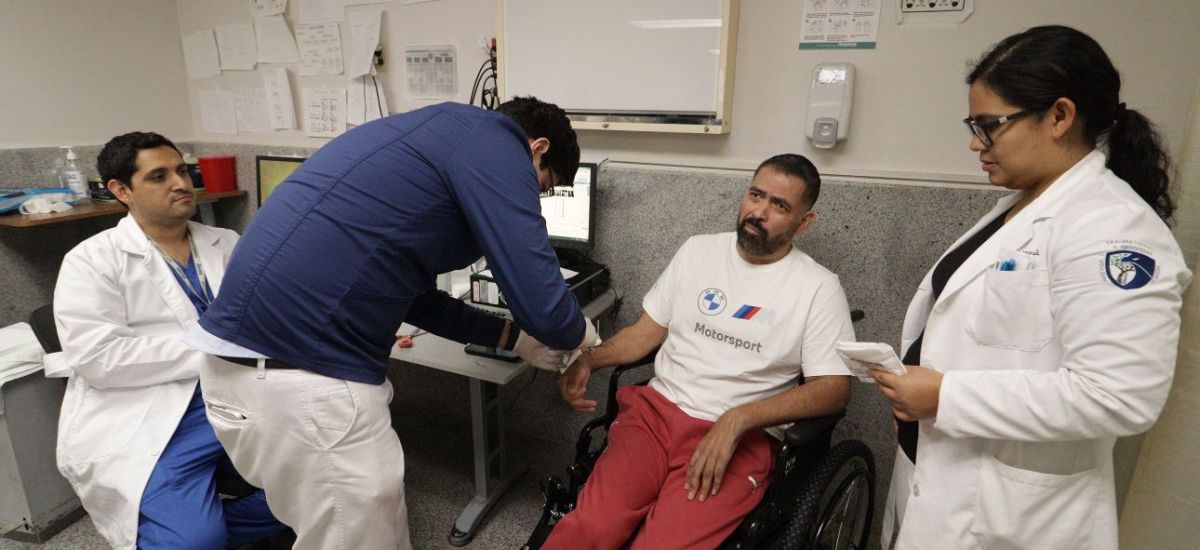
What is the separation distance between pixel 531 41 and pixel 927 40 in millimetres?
1151

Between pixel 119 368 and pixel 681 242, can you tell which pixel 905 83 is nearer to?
pixel 681 242

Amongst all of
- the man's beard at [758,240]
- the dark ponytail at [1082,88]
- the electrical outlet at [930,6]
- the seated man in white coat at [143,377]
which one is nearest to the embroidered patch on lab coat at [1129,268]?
the dark ponytail at [1082,88]

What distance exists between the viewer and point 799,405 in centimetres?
132

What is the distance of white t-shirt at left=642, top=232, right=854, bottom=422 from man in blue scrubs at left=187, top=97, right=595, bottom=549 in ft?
1.35

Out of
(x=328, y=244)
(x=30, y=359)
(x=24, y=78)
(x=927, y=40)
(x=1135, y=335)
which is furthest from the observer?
(x=24, y=78)

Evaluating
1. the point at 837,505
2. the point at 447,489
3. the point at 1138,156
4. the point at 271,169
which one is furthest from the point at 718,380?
the point at 271,169

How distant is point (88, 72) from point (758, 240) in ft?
9.30

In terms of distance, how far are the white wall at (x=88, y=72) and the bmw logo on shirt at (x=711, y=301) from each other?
2.67 metres

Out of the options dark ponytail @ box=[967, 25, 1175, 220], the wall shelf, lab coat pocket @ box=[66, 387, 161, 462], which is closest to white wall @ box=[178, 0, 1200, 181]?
dark ponytail @ box=[967, 25, 1175, 220]

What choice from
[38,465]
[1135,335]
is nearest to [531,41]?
[1135,335]

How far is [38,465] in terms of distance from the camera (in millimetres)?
1770

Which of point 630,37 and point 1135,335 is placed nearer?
point 1135,335

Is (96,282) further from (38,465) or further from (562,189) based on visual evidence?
(562,189)

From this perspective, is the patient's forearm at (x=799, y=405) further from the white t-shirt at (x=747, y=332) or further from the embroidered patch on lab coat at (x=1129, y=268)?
the embroidered patch on lab coat at (x=1129, y=268)
